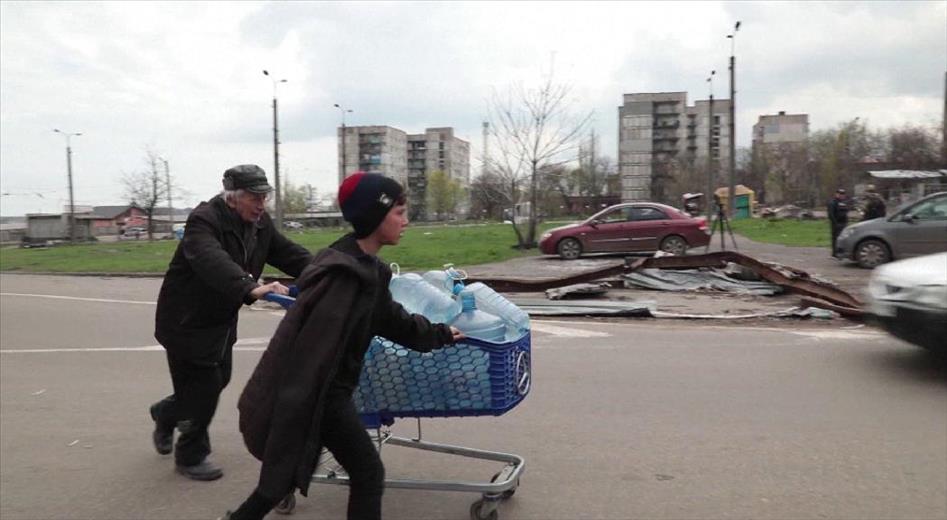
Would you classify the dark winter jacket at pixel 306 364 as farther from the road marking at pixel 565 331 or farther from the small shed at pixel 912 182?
the small shed at pixel 912 182

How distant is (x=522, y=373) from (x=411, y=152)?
5159 inches

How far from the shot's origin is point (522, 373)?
349 cm

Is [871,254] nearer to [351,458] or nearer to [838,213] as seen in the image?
[838,213]

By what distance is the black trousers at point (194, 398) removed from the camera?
4141 millimetres

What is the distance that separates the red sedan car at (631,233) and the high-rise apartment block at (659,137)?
48.1 m

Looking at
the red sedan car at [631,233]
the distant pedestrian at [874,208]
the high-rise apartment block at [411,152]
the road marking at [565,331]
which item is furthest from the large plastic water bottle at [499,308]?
the high-rise apartment block at [411,152]

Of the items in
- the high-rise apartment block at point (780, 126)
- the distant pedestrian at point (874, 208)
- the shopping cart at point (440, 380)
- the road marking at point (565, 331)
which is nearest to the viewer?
the shopping cart at point (440, 380)

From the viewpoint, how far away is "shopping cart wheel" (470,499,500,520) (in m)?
3.61

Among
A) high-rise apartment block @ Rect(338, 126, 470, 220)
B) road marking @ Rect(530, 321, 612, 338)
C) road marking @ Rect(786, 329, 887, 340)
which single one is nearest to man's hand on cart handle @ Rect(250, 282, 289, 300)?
road marking @ Rect(530, 321, 612, 338)

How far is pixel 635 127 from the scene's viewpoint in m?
100

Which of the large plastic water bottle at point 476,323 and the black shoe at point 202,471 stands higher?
the large plastic water bottle at point 476,323

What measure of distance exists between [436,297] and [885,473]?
279 cm

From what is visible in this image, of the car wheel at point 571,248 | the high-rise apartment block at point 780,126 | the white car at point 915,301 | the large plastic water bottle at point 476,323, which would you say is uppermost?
the high-rise apartment block at point 780,126

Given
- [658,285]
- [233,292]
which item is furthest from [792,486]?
[658,285]
